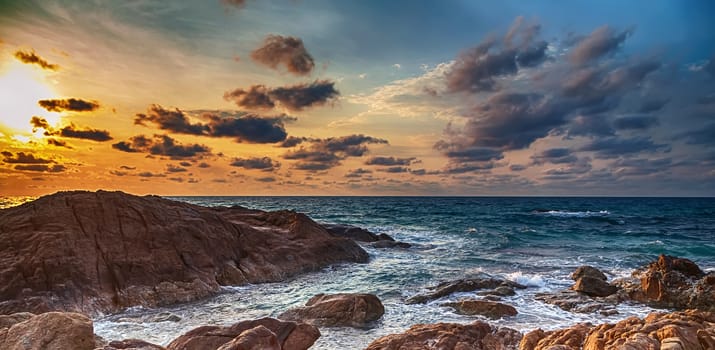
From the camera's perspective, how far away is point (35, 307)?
45.9ft

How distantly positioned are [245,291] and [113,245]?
6139 millimetres

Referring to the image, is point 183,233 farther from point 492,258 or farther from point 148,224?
point 492,258

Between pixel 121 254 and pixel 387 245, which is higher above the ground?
pixel 121 254

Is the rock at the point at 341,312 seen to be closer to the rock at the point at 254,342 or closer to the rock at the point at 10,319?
the rock at the point at 254,342

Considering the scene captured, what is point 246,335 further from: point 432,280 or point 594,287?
point 594,287

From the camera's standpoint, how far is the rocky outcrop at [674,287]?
17219mm

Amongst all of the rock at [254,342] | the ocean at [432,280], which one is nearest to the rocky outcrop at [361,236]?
the ocean at [432,280]

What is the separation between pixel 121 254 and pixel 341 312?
A: 1046 cm

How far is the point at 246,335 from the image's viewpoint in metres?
9.03

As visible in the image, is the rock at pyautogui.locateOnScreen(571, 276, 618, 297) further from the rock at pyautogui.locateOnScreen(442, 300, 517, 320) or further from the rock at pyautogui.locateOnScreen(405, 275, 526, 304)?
the rock at pyautogui.locateOnScreen(442, 300, 517, 320)

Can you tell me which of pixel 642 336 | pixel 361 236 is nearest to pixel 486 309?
pixel 642 336

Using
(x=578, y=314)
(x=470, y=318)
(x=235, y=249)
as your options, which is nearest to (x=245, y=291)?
(x=235, y=249)

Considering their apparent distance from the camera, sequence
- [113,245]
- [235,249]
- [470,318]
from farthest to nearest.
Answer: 1. [235,249]
2. [113,245]
3. [470,318]

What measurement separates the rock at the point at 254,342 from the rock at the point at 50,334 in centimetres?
276
